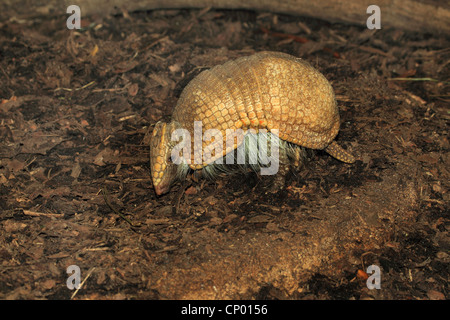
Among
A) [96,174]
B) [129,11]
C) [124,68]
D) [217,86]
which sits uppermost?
[129,11]

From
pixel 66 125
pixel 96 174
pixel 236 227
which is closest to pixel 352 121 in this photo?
pixel 236 227

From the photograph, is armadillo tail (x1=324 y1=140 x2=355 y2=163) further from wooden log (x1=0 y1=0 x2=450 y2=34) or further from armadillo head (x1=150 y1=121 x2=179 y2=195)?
wooden log (x1=0 y1=0 x2=450 y2=34)

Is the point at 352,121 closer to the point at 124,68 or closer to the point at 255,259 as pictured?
the point at 255,259

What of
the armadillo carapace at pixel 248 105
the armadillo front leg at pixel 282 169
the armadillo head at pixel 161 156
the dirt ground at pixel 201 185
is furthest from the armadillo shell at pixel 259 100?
the dirt ground at pixel 201 185

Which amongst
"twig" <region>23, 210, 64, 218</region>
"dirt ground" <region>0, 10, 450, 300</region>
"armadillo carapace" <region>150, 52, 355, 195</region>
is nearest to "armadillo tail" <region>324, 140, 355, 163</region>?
"dirt ground" <region>0, 10, 450, 300</region>

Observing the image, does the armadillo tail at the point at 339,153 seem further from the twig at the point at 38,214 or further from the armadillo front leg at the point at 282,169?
the twig at the point at 38,214

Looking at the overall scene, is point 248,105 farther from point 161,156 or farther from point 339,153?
point 339,153
